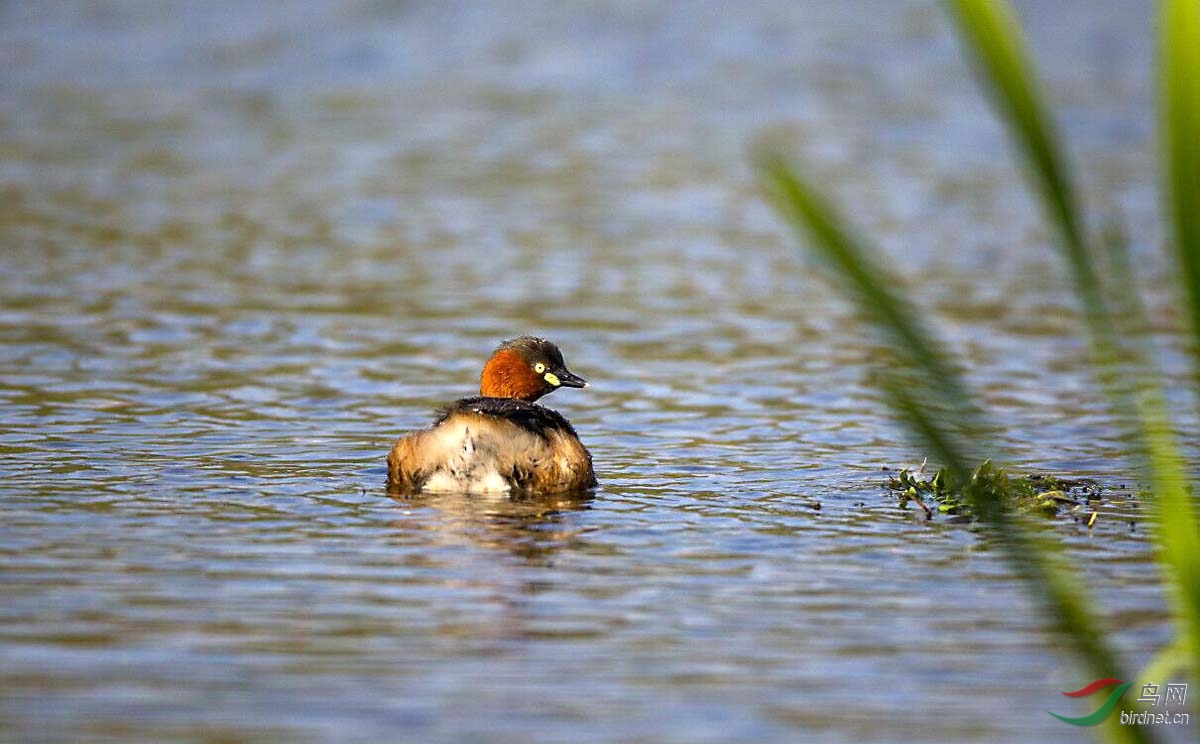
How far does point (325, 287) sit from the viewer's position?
1377 cm

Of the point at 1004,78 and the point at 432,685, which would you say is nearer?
the point at 1004,78

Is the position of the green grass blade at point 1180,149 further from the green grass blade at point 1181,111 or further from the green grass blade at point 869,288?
the green grass blade at point 869,288

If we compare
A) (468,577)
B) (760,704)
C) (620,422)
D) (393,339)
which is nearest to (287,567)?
(468,577)

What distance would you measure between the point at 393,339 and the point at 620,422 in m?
2.64

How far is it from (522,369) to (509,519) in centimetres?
162

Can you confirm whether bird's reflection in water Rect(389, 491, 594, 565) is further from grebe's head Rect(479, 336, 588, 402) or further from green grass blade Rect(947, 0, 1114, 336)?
green grass blade Rect(947, 0, 1114, 336)

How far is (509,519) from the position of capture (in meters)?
7.46

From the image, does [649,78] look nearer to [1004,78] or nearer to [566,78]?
[566,78]

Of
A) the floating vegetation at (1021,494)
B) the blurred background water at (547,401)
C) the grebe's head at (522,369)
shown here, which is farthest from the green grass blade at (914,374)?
the grebe's head at (522,369)

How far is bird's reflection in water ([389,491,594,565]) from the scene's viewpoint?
7016 mm

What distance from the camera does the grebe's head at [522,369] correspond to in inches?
351

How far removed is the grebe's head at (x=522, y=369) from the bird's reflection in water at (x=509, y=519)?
1067 millimetres

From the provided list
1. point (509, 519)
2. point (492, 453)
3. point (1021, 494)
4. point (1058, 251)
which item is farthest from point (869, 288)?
point (1021, 494)

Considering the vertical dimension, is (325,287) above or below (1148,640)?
above
